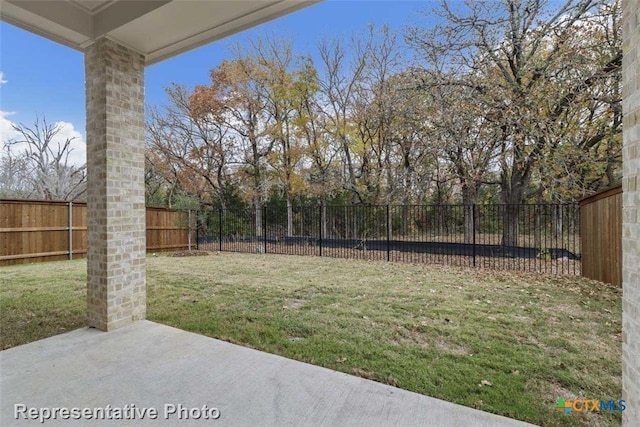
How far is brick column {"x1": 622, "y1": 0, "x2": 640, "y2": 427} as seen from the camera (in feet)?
4.03

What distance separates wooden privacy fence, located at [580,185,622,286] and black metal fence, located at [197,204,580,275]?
778 millimetres

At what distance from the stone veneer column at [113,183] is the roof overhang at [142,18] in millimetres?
173

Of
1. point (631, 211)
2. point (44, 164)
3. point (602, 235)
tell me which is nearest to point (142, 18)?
point (631, 211)

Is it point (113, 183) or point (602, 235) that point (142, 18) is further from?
point (602, 235)

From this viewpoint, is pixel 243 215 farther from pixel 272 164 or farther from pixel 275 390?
pixel 275 390

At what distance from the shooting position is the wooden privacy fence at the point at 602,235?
4.48 m

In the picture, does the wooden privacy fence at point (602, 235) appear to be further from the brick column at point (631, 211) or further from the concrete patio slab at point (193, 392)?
the concrete patio slab at point (193, 392)

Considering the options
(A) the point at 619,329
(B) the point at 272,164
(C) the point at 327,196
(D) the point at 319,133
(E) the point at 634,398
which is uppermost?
(D) the point at 319,133

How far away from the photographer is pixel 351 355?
98.0 inches

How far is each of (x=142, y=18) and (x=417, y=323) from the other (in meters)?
3.86

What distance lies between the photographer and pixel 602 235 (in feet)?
16.0

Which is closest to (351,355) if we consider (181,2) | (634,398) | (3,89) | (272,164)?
(634,398)

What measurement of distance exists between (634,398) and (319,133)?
12.7 m

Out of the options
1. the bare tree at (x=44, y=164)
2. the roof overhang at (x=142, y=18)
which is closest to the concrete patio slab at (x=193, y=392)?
the roof overhang at (x=142, y=18)
